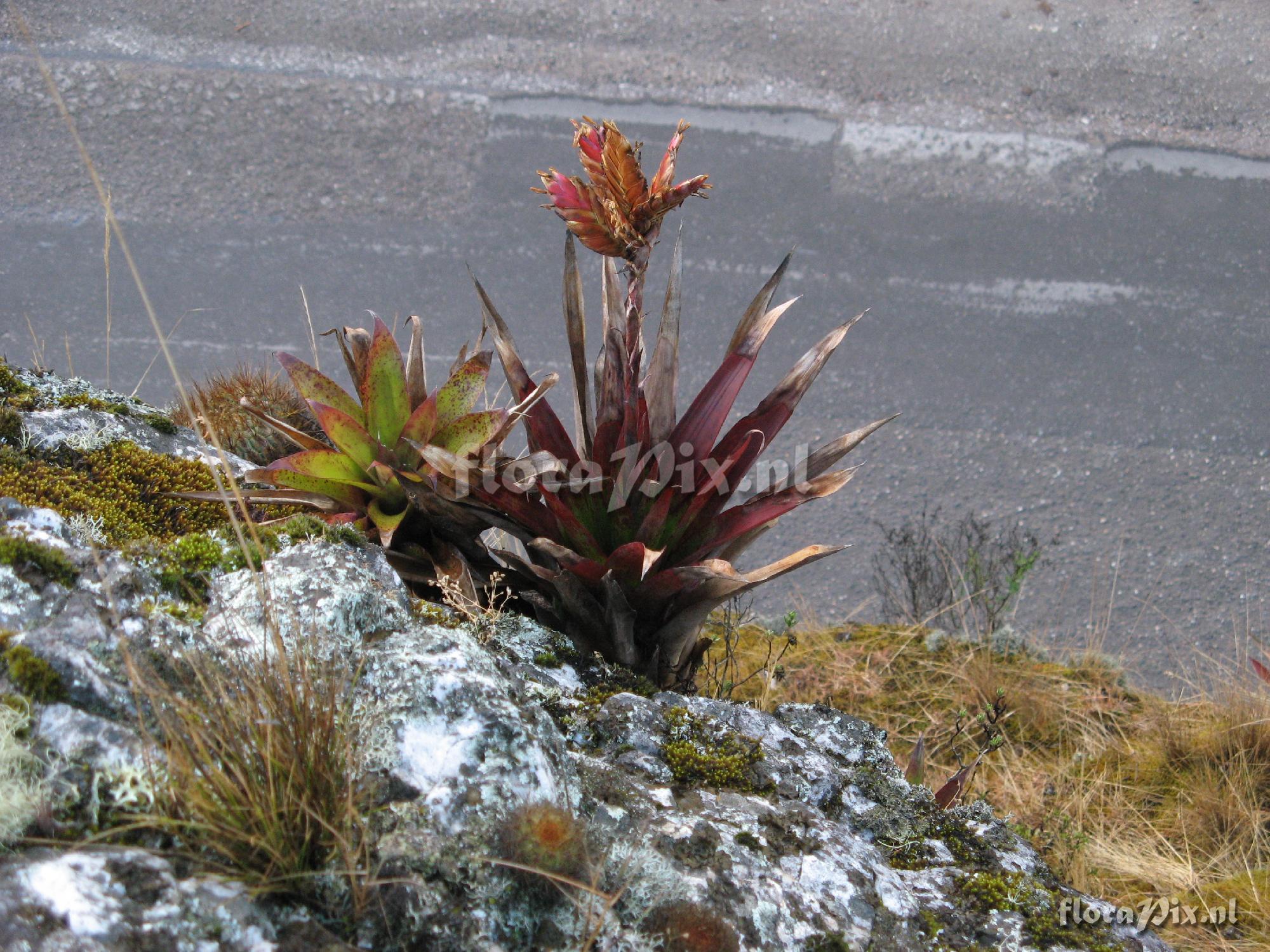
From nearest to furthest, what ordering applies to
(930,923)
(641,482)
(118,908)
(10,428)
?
(118,908)
(930,923)
(10,428)
(641,482)

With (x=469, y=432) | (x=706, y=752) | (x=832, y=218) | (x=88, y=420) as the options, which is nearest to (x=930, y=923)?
(x=706, y=752)

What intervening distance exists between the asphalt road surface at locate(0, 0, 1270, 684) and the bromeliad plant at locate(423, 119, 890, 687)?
202 centimetres

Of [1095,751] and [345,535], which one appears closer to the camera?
[345,535]

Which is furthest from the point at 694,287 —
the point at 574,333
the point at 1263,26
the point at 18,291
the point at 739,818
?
the point at 1263,26

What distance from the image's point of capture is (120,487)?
8.11ft

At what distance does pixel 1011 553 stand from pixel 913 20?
14.9 ft

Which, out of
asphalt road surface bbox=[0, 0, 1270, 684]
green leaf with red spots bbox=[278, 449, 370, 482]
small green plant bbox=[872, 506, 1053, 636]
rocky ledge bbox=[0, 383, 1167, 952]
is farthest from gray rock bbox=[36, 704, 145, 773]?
asphalt road surface bbox=[0, 0, 1270, 684]

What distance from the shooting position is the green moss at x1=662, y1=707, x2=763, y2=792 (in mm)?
1966

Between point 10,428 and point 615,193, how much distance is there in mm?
1628

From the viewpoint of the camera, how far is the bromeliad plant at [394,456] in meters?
2.60

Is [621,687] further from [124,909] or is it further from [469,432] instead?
[124,909]

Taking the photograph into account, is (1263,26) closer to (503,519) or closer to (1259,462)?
(1259,462)

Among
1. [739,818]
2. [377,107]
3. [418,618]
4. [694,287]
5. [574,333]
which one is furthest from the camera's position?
[377,107]

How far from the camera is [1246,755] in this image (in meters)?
3.18
